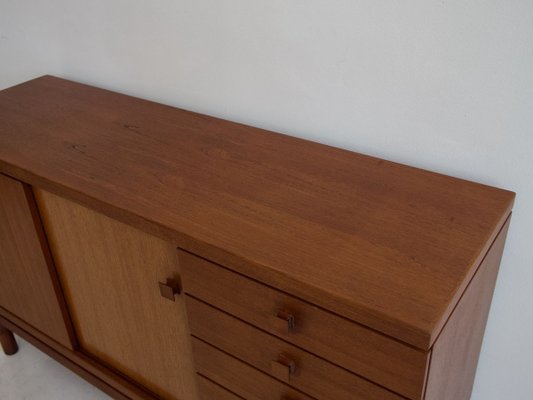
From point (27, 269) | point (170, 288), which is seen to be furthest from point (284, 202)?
point (27, 269)

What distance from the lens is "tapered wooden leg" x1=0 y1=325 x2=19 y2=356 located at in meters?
1.62

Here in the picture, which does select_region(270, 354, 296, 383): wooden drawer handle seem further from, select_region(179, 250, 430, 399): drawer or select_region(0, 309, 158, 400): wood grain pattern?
select_region(0, 309, 158, 400): wood grain pattern

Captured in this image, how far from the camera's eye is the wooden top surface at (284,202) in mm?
749

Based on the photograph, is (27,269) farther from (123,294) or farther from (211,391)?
(211,391)

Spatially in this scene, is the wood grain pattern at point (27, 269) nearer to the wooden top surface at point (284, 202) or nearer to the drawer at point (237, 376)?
the wooden top surface at point (284, 202)

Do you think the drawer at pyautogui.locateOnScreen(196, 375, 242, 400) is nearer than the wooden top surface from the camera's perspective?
No

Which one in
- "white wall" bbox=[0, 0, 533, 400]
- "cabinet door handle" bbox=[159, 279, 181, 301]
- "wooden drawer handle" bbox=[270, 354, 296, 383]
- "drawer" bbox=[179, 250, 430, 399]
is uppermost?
"white wall" bbox=[0, 0, 533, 400]

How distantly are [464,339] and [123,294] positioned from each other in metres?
0.69

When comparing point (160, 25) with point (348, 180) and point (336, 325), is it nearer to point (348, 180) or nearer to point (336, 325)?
point (348, 180)

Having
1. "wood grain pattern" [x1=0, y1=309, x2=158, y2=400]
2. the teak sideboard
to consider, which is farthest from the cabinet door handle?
"wood grain pattern" [x1=0, y1=309, x2=158, y2=400]

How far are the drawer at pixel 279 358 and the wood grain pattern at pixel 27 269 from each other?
47cm

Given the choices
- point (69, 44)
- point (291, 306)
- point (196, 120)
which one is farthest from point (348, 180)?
point (69, 44)

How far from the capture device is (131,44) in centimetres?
138

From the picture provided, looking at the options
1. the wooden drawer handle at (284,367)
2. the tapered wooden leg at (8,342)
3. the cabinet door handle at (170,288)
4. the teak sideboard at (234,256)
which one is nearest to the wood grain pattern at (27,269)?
the teak sideboard at (234,256)
